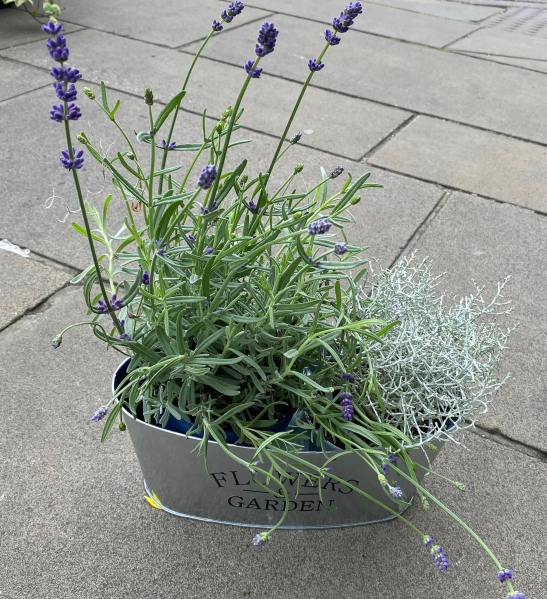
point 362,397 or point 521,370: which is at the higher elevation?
point 362,397

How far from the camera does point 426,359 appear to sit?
162cm

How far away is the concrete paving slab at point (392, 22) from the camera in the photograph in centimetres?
617

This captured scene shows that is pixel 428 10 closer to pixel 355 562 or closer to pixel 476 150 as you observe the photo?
pixel 476 150

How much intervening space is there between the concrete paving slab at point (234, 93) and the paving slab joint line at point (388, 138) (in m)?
0.03

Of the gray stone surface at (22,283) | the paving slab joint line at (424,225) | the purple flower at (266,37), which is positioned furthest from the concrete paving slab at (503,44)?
the purple flower at (266,37)

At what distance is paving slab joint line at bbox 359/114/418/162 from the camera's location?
3.94 meters

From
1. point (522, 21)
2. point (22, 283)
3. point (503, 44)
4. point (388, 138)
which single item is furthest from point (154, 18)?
point (522, 21)

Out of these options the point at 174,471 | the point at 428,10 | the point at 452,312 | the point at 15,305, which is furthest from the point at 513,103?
the point at 174,471

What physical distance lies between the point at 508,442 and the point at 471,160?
230cm

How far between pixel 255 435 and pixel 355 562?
0.47m

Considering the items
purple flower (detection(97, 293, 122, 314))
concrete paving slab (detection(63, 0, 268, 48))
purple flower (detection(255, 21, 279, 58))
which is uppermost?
purple flower (detection(255, 21, 279, 58))

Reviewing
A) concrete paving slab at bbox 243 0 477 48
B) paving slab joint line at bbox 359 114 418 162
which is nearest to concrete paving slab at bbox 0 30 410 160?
paving slab joint line at bbox 359 114 418 162

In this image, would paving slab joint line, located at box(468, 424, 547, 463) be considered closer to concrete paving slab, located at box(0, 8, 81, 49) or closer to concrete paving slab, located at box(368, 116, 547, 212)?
concrete paving slab, located at box(368, 116, 547, 212)

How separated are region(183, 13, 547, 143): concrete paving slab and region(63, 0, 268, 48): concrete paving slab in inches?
11.0
